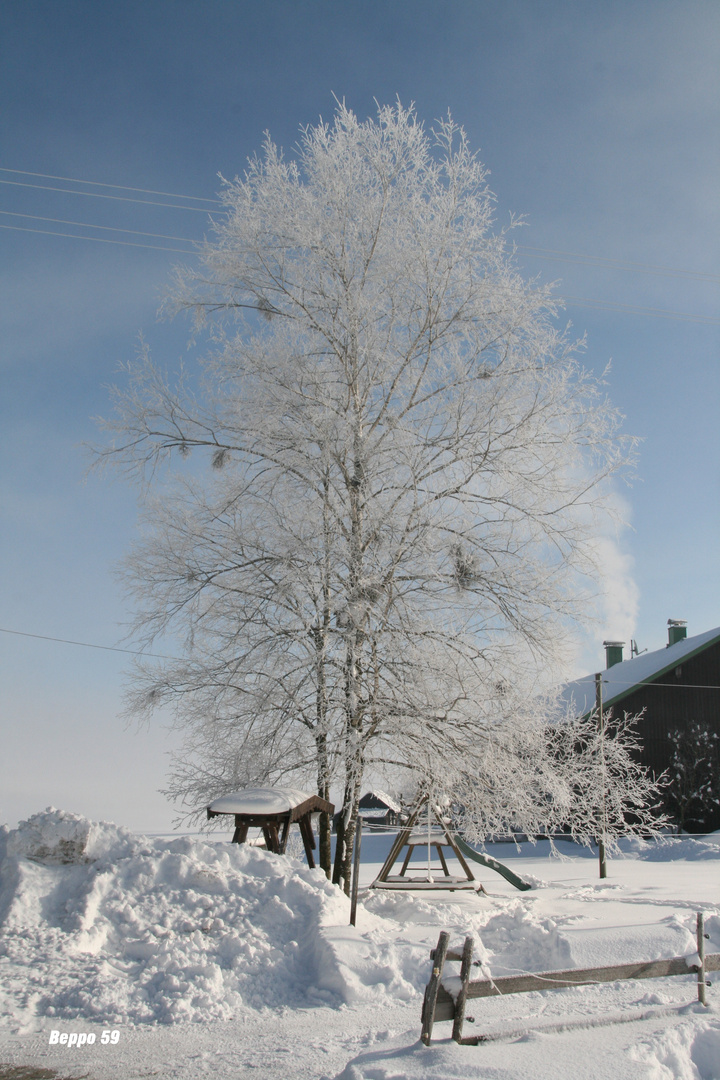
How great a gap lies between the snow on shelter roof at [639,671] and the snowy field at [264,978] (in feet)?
65.1

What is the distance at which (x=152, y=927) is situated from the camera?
6625 millimetres

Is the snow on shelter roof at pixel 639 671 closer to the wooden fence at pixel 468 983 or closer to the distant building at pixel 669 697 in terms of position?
the distant building at pixel 669 697

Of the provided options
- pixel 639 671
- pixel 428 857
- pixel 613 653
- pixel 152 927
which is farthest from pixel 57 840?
pixel 613 653

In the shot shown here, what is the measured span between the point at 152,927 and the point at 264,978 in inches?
43.8

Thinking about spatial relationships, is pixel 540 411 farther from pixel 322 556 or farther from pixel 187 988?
pixel 187 988

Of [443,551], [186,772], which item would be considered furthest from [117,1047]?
[443,551]

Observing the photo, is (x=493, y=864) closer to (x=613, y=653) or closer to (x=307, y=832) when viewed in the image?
(x=307, y=832)

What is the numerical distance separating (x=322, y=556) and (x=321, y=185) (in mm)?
6594

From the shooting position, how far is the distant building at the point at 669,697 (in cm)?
2828

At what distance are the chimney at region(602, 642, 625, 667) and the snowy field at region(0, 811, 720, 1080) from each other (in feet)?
92.1

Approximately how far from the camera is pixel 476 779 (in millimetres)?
11227

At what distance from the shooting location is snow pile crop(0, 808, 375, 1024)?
5.88 metres

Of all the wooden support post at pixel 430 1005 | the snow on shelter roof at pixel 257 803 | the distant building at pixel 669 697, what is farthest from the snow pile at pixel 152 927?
the distant building at pixel 669 697

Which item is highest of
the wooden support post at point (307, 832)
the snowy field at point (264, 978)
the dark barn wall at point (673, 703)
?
the dark barn wall at point (673, 703)
